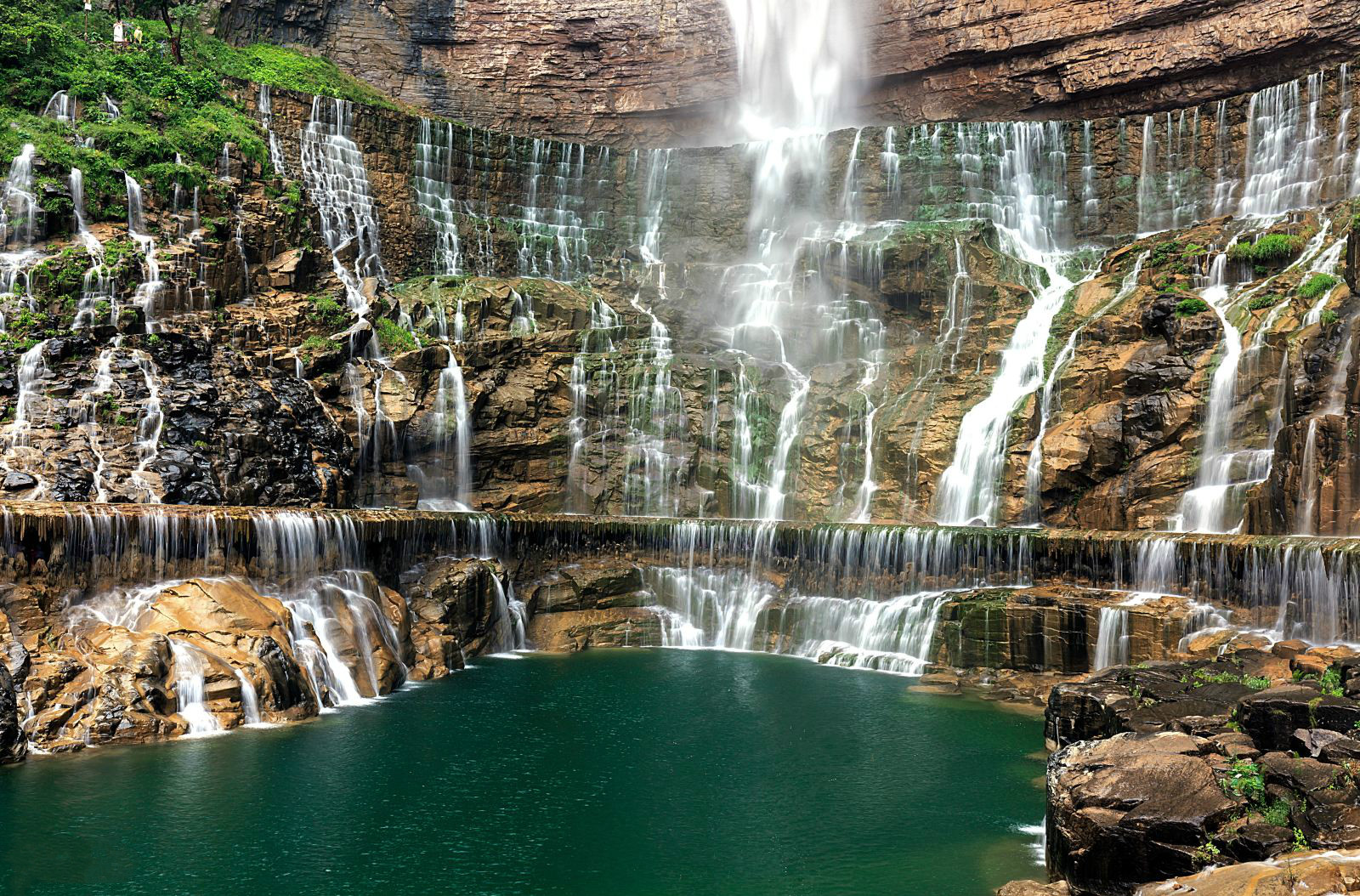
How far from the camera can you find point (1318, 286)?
88.8 ft

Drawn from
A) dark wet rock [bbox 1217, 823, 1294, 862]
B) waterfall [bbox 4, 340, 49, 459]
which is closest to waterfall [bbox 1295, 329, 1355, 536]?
dark wet rock [bbox 1217, 823, 1294, 862]

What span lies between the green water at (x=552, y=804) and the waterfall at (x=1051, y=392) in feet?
33.3

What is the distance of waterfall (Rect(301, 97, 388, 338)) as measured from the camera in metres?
36.9

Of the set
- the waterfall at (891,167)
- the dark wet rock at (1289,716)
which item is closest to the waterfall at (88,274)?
the dark wet rock at (1289,716)

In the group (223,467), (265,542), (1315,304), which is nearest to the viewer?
(265,542)

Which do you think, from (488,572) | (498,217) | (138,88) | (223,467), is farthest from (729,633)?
(138,88)

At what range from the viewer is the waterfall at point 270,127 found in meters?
37.1

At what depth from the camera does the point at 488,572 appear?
25.3 metres

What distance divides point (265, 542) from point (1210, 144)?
36.2 meters

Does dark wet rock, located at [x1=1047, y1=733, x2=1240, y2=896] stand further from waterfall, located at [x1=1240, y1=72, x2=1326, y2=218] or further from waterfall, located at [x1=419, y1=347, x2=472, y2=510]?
waterfall, located at [x1=1240, y1=72, x2=1326, y2=218]

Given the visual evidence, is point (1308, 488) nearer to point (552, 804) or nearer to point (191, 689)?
point (552, 804)

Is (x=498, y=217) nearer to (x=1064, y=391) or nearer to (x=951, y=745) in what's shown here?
(x=1064, y=391)

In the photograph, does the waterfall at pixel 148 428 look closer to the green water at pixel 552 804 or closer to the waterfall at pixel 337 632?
the waterfall at pixel 337 632

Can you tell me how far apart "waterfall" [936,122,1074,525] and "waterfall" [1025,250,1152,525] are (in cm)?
66
